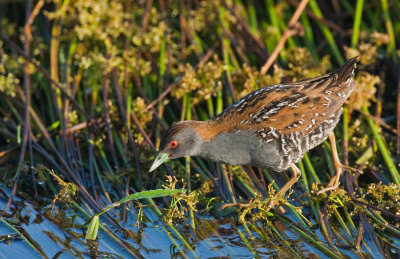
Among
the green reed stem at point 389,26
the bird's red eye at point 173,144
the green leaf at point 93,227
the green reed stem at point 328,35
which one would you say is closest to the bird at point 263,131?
the bird's red eye at point 173,144

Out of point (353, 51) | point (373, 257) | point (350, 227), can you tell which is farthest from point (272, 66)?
point (373, 257)

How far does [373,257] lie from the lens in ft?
13.4

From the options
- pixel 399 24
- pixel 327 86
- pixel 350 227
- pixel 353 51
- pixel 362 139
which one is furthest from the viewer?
pixel 399 24

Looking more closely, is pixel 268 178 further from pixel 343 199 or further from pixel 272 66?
pixel 272 66

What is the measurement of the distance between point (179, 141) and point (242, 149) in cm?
55

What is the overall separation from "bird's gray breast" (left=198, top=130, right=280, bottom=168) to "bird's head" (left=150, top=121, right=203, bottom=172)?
0.34ft

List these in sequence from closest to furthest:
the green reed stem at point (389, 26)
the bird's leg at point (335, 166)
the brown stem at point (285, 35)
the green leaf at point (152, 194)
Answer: the green leaf at point (152, 194) < the bird's leg at point (335, 166) < the brown stem at point (285, 35) < the green reed stem at point (389, 26)

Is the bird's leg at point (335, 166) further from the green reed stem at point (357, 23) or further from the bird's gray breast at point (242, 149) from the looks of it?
the green reed stem at point (357, 23)

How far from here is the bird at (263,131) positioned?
4.66 metres

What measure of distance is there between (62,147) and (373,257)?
3139 millimetres

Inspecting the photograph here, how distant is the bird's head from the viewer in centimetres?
464

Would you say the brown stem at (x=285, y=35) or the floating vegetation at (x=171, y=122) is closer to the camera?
the floating vegetation at (x=171, y=122)

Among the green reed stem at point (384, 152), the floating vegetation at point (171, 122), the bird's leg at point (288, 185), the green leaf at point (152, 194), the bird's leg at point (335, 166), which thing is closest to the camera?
the green leaf at point (152, 194)

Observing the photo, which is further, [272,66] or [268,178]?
[272,66]
